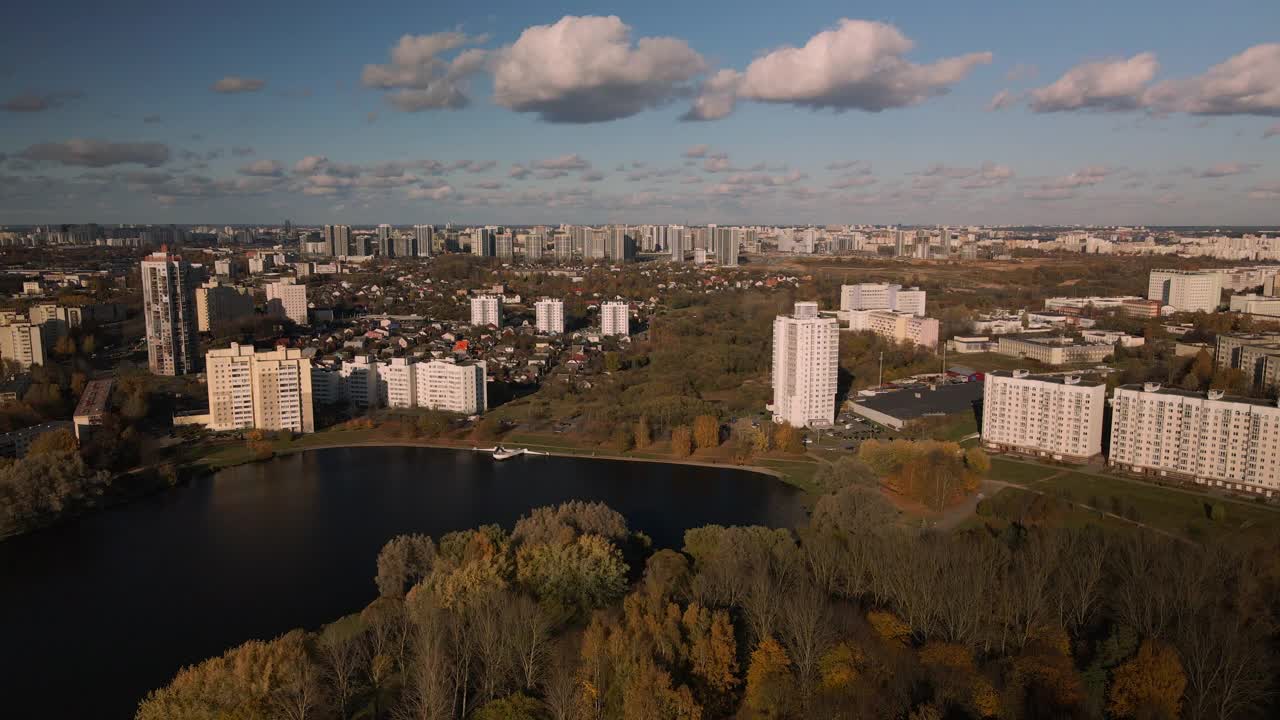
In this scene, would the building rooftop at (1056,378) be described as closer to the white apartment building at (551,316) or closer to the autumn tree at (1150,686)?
the autumn tree at (1150,686)

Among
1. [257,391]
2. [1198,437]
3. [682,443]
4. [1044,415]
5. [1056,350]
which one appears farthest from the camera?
[1056,350]

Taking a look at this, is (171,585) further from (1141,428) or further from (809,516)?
(1141,428)

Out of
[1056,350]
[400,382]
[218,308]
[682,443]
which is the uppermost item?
[218,308]

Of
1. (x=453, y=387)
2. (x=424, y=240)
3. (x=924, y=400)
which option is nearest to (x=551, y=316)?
(x=453, y=387)

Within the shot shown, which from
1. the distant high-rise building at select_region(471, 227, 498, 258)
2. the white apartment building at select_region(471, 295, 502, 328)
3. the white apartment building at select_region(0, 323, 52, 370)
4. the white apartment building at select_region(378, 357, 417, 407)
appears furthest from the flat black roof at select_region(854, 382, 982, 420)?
the distant high-rise building at select_region(471, 227, 498, 258)

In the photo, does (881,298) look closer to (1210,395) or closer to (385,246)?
(1210,395)
